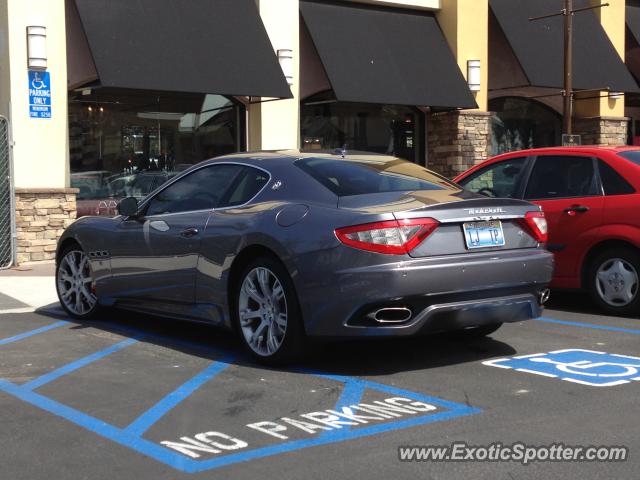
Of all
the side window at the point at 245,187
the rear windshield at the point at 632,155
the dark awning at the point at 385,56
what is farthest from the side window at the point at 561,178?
the dark awning at the point at 385,56

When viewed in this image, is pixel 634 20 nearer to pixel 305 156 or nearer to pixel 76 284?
pixel 305 156

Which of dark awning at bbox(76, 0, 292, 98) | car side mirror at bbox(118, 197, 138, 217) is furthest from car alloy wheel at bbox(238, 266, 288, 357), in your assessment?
dark awning at bbox(76, 0, 292, 98)

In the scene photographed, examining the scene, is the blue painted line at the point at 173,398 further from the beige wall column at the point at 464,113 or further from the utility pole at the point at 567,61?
the utility pole at the point at 567,61

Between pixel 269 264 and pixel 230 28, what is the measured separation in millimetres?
9501

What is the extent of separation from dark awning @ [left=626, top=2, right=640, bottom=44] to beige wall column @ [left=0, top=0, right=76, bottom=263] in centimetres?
1371

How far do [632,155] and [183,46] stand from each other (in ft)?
25.6

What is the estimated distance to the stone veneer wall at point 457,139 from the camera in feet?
60.9

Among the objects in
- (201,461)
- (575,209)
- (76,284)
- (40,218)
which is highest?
(575,209)

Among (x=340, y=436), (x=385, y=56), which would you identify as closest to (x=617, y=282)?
(x=340, y=436)

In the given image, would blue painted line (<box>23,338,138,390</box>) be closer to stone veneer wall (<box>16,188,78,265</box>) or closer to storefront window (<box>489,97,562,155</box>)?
stone veneer wall (<box>16,188,78,265</box>)

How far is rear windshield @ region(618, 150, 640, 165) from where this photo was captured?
334 inches

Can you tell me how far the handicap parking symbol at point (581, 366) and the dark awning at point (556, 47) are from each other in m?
12.6

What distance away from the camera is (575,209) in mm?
8594

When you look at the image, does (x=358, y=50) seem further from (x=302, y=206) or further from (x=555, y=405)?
(x=555, y=405)
